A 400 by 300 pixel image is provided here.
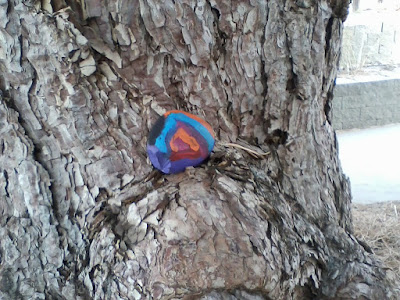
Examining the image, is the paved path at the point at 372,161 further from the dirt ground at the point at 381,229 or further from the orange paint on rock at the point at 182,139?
the orange paint on rock at the point at 182,139

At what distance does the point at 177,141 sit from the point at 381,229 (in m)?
1.60

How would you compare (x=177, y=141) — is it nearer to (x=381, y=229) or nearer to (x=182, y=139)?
(x=182, y=139)

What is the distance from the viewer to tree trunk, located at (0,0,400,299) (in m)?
0.80

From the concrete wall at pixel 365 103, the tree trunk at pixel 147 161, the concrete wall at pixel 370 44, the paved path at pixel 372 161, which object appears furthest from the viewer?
the concrete wall at pixel 370 44

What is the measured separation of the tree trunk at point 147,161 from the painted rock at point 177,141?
0.08 ft

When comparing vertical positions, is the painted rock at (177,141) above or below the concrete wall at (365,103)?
above

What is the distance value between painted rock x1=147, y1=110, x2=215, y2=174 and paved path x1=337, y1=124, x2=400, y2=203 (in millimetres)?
2488

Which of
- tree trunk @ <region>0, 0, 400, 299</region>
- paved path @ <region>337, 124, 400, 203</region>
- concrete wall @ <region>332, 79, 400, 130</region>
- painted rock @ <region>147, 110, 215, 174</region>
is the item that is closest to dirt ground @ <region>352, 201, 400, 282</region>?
paved path @ <region>337, 124, 400, 203</region>

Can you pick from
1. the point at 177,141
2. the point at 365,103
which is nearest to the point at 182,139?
the point at 177,141

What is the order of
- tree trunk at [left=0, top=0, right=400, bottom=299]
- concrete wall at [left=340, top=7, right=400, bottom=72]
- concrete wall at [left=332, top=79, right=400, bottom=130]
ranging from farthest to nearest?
concrete wall at [left=340, top=7, right=400, bottom=72] < concrete wall at [left=332, top=79, right=400, bottom=130] < tree trunk at [left=0, top=0, right=400, bottom=299]

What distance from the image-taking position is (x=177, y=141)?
0.86m

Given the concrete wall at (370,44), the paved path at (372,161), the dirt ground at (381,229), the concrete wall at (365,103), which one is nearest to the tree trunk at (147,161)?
the dirt ground at (381,229)

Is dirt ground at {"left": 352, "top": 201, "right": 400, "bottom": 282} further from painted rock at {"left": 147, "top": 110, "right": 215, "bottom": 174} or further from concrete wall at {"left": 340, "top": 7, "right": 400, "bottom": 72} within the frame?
concrete wall at {"left": 340, "top": 7, "right": 400, "bottom": 72}

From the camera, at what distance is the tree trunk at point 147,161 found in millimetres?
801
